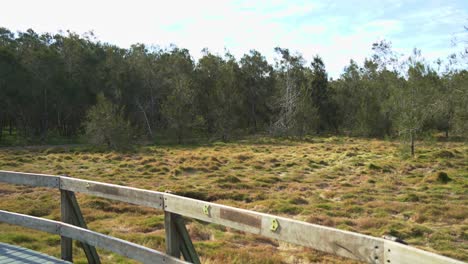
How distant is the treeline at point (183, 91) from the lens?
41.1 meters

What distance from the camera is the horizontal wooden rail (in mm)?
3574

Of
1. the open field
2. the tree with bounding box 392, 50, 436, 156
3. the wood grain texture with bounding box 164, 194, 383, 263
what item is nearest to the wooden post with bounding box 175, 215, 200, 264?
the wood grain texture with bounding box 164, 194, 383, 263

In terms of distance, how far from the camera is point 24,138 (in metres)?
41.3

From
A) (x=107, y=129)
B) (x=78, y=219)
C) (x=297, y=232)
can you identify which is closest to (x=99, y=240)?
(x=78, y=219)

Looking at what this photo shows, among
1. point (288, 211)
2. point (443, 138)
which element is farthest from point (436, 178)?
point (443, 138)

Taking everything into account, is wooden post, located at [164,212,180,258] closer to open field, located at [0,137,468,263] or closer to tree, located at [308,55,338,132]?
open field, located at [0,137,468,263]

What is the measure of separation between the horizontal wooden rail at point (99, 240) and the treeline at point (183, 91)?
2973 cm

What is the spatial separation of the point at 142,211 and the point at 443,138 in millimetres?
38749

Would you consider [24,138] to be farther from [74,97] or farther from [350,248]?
[350,248]

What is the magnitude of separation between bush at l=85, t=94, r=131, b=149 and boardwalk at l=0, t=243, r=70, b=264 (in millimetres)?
27977

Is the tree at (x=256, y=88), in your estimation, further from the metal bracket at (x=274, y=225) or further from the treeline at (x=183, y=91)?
the metal bracket at (x=274, y=225)

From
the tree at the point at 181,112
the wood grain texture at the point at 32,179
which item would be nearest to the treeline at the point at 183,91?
the tree at the point at 181,112

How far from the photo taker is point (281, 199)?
474 inches

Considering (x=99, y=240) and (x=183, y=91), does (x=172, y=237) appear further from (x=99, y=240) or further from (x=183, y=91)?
(x=183, y=91)
